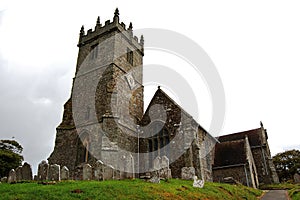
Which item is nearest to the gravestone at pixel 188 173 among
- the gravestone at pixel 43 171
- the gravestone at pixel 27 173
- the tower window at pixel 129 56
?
the gravestone at pixel 43 171

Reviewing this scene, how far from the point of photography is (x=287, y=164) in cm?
4988

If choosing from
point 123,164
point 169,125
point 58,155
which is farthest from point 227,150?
point 58,155

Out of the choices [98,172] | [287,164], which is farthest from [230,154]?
[287,164]

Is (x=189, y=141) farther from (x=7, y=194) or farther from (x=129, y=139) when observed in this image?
(x=7, y=194)

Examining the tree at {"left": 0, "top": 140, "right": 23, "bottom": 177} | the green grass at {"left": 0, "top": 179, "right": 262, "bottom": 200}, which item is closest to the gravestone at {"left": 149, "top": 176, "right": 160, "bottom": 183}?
the green grass at {"left": 0, "top": 179, "right": 262, "bottom": 200}

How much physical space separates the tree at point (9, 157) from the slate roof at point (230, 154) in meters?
31.2

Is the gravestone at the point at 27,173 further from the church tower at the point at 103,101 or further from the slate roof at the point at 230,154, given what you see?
the slate roof at the point at 230,154

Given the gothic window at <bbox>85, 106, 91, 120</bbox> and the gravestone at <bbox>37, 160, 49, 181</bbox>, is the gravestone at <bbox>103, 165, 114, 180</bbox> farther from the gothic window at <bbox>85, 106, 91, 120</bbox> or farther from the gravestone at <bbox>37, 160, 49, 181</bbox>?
the gothic window at <bbox>85, 106, 91, 120</bbox>

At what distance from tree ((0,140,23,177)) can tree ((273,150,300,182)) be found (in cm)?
4859

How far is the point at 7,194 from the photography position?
9.12 meters

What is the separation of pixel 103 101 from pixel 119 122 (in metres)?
2.82

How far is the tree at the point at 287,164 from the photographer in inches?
1897

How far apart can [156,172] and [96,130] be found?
746 cm

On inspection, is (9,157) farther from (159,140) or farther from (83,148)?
(159,140)
